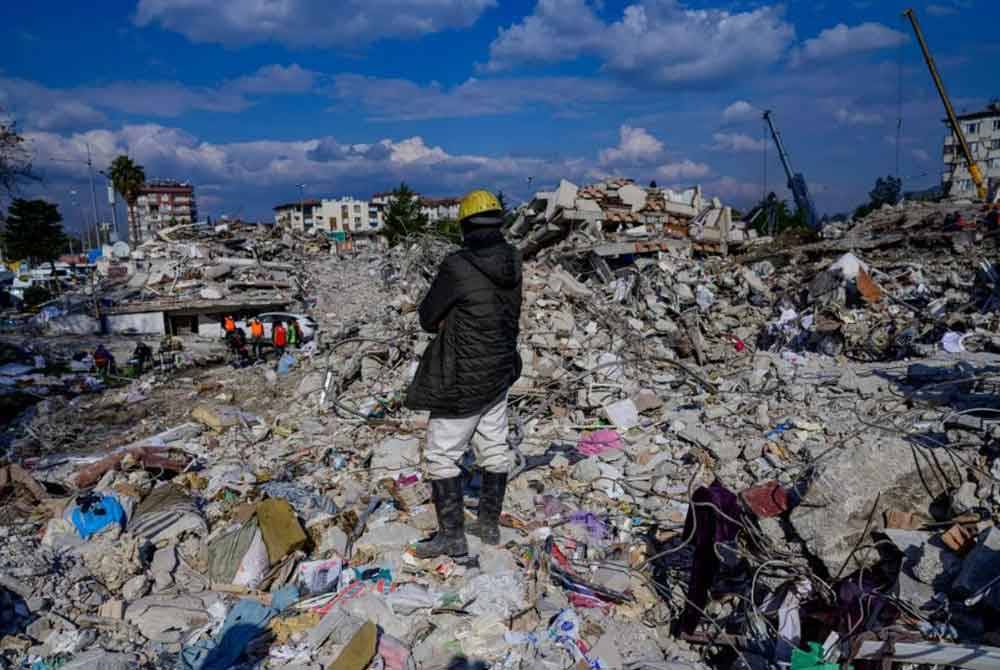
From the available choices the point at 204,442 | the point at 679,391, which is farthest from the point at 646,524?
the point at 204,442

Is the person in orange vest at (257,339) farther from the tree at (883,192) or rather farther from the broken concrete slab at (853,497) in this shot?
the tree at (883,192)

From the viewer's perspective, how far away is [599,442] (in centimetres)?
514

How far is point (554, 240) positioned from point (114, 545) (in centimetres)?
1280

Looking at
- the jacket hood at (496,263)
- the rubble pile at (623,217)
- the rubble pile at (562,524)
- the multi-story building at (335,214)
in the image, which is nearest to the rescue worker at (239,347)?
the rubble pile at (562,524)

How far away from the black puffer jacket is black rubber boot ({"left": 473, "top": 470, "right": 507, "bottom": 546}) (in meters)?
0.49

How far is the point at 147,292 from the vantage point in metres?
20.8

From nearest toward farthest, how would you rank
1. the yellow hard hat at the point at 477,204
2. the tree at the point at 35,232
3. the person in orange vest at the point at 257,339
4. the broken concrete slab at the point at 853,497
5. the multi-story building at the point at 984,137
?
the broken concrete slab at the point at 853,497 < the yellow hard hat at the point at 477,204 < the person in orange vest at the point at 257,339 < the tree at the point at 35,232 < the multi-story building at the point at 984,137

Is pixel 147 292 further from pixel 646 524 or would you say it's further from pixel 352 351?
pixel 646 524

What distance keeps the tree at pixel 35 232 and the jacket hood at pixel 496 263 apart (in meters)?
47.0

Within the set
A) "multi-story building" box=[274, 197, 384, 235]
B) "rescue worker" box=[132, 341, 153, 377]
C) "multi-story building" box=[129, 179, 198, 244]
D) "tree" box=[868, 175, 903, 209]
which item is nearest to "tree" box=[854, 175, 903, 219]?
"tree" box=[868, 175, 903, 209]

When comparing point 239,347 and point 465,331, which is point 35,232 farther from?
point 465,331

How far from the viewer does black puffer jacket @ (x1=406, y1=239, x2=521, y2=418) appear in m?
3.04

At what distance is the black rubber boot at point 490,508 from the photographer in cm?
331

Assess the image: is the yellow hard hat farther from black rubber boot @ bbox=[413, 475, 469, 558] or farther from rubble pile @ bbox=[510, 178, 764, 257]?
rubble pile @ bbox=[510, 178, 764, 257]
